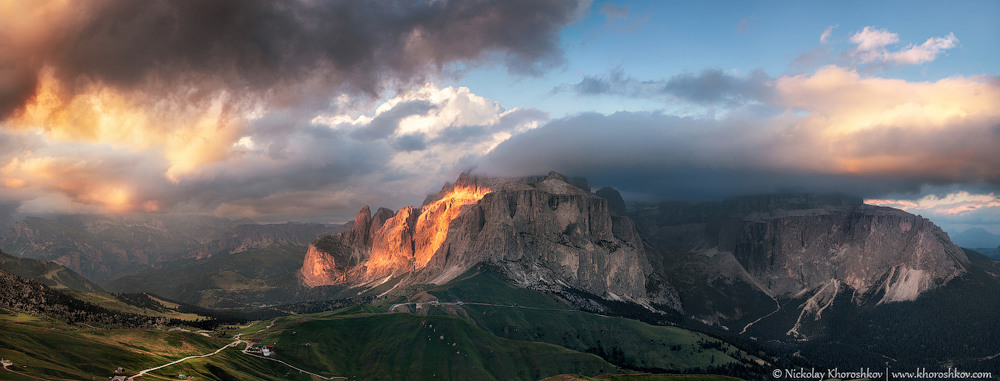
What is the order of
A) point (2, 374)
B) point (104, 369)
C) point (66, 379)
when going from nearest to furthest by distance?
point (2, 374) < point (66, 379) < point (104, 369)

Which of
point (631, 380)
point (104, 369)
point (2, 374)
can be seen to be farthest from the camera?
point (631, 380)

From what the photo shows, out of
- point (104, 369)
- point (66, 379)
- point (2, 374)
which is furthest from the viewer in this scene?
point (104, 369)

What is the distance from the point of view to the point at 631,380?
195250 millimetres

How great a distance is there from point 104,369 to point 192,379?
A: 26.7 m

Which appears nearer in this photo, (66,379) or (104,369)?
Result: (66,379)

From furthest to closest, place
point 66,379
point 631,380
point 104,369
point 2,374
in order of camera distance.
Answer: point 631,380 → point 104,369 → point 66,379 → point 2,374

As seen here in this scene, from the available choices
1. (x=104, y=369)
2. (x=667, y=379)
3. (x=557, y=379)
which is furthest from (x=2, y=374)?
(x=667, y=379)

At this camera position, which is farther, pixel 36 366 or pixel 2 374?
pixel 36 366

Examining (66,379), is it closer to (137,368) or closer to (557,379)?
(137,368)

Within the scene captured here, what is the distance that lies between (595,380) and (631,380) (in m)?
16.1

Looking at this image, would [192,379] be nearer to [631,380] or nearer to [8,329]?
[8,329]

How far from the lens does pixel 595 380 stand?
187 metres

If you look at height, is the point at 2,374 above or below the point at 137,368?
above

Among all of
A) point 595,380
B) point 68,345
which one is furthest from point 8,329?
point 595,380
